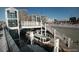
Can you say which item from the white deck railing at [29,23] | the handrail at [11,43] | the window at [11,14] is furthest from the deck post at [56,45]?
the window at [11,14]

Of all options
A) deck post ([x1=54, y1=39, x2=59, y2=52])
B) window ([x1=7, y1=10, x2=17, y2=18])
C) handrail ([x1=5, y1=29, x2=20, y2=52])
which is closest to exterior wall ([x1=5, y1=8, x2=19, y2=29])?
window ([x1=7, y1=10, x2=17, y2=18])

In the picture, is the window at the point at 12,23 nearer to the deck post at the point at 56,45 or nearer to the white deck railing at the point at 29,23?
the white deck railing at the point at 29,23

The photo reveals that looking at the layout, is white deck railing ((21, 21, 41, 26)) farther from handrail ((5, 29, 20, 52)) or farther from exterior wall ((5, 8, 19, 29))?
handrail ((5, 29, 20, 52))

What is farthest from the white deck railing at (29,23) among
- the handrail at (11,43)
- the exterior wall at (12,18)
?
the handrail at (11,43)

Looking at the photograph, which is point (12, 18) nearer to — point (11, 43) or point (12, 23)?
point (12, 23)

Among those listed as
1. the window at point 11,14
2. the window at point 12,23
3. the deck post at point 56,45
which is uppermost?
the window at point 11,14

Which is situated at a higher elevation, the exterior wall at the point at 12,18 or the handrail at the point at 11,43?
the exterior wall at the point at 12,18

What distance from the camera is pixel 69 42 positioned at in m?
2.34

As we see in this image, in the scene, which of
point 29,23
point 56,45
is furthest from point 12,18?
point 56,45

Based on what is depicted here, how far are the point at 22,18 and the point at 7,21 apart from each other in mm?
213

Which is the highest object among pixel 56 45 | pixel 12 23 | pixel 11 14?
pixel 11 14

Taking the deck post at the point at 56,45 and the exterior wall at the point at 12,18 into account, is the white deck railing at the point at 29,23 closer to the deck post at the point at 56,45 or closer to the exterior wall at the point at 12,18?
the exterior wall at the point at 12,18
